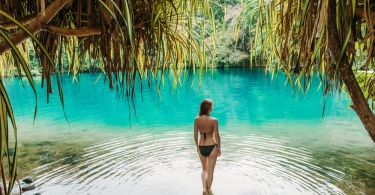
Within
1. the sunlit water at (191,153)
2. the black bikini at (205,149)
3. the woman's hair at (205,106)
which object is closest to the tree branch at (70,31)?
the sunlit water at (191,153)

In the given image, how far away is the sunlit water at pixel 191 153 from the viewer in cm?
463

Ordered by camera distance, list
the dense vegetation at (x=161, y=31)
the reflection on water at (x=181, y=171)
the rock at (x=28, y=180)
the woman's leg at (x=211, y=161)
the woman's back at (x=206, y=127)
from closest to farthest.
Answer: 1. the dense vegetation at (x=161, y=31)
2. the woman's back at (x=206, y=127)
3. the woman's leg at (x=211, y=161)
4. the reflection on water at (x=181, y=171)
5. the rock at (x=28, y=180)

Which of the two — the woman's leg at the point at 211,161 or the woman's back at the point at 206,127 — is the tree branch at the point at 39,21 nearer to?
the woman's back at the point at 206,127

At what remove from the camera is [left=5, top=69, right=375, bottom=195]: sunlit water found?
4.63 m

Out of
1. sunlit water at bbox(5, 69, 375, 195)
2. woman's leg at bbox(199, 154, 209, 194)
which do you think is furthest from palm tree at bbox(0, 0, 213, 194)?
woman's leg at bbox(199, 154, 209, 194)

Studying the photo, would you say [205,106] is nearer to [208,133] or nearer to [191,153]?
[208,133]

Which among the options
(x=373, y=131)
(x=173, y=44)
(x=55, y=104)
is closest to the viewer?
(x=373, y=131)

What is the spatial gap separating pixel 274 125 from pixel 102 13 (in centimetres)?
822

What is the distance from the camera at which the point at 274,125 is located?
29.8ft

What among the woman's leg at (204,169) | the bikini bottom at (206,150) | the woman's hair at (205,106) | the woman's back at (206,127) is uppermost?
the woman's hair at (205,106)

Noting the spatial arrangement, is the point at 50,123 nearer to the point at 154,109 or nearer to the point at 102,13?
the point at 154,109

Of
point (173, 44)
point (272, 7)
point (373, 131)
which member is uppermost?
point (272, 7)

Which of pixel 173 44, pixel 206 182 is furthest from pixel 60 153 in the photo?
pixel 173 44

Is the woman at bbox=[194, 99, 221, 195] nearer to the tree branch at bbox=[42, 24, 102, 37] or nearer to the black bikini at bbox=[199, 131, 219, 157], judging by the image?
the black bikini at bbox=[199, 131, 219, 157]
